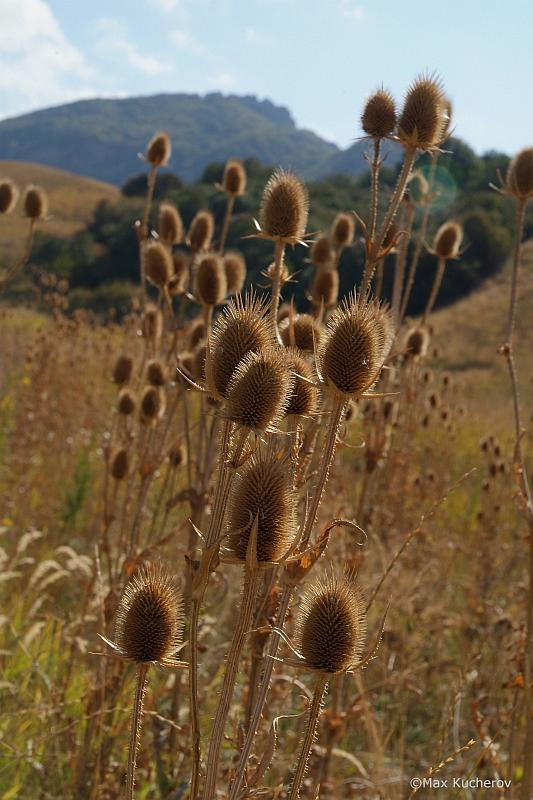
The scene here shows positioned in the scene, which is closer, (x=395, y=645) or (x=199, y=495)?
(x=199, y=495)

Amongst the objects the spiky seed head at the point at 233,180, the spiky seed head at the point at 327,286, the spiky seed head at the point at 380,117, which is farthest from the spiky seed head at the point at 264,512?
the spiky seed head at the point at 233,180

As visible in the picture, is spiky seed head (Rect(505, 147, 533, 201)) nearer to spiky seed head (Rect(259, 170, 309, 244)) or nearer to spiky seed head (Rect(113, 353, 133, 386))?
spiky seed head (Rect(259, 170, 309, 244))

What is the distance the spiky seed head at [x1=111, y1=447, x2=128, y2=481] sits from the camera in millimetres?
3398

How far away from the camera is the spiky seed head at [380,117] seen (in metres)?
2.39

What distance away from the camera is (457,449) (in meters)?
10.6

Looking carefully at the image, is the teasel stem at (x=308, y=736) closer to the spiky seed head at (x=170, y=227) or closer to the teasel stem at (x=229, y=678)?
the teasel stem at (x=229, y=678)

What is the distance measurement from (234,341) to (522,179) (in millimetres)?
2050

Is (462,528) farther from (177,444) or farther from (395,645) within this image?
(177,444)

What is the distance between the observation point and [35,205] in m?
4.14

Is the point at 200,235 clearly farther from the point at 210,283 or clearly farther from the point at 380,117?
the point at 380,117

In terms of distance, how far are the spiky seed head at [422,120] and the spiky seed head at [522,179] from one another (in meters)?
0.83

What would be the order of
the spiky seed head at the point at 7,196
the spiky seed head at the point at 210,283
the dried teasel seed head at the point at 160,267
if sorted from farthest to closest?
the spiky seed head at the point at 7,196, the dried teasel seed head at the point at 160,267, the spiky seed head at the point at 210,283

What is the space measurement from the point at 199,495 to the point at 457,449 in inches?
319

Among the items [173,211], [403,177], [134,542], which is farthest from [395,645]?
[403,177]
